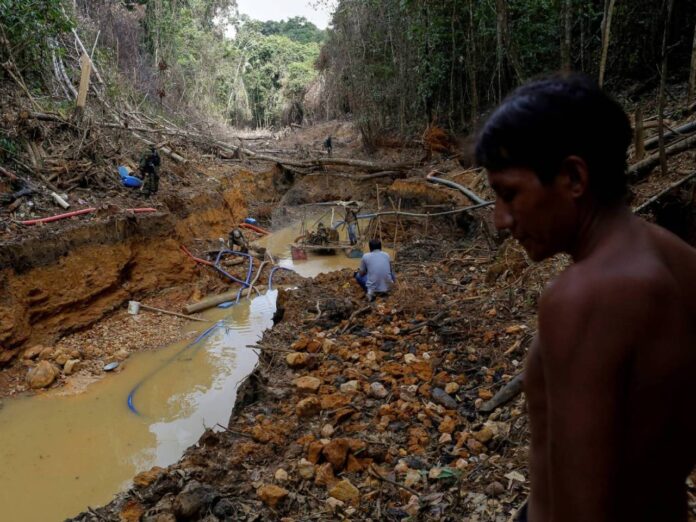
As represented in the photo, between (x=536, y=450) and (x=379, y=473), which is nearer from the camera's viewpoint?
(x=536, y=450)

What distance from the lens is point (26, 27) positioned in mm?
8781

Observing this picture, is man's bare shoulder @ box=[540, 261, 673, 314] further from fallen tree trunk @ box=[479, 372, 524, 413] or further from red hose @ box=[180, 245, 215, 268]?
red hose @ box=[180, 245, 215, 268]

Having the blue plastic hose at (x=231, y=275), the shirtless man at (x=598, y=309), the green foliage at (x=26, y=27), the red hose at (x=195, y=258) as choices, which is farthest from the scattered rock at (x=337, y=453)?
the green foliage at (x=26, y=27)

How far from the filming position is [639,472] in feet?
2.60

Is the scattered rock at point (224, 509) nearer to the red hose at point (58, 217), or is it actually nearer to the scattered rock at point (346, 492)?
the scattered rock at point (346, 492)

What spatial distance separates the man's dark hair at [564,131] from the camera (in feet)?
2.48

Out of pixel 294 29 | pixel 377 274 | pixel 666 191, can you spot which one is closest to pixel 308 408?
pixel 377 274

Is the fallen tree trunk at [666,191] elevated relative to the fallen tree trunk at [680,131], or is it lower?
lower

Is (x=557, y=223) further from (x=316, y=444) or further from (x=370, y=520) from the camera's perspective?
(x=316, y=444)

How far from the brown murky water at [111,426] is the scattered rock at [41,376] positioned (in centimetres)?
17

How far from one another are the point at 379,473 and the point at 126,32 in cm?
2047

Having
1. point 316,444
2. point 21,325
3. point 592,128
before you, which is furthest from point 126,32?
point 592,128

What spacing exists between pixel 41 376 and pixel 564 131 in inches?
276

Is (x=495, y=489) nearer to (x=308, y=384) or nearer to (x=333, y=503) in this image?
(x=333, y=503)
